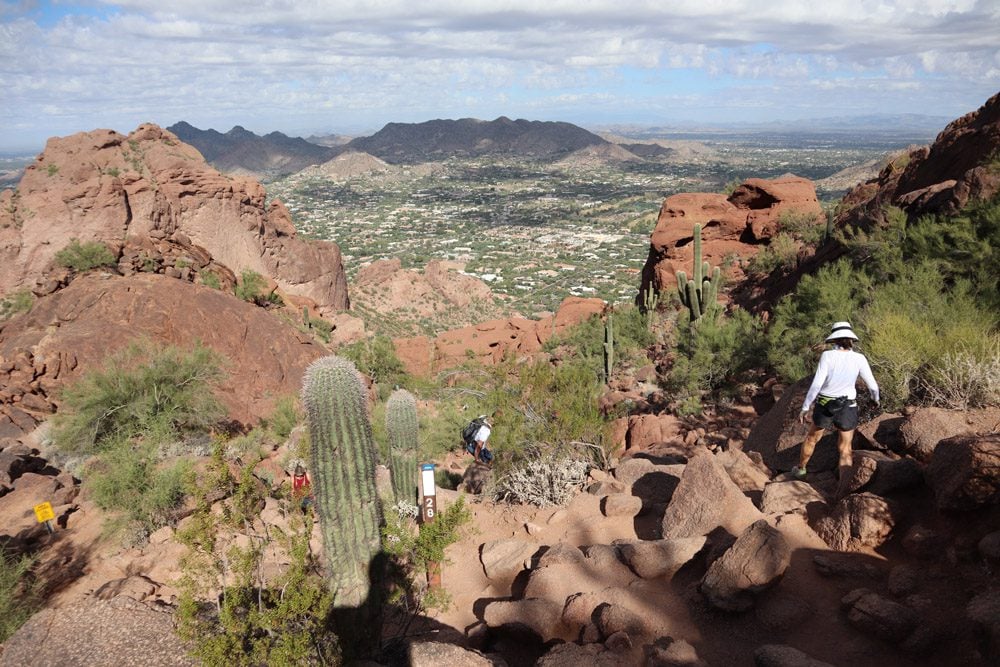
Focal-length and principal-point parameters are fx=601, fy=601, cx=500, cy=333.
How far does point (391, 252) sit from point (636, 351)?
56.6 metres

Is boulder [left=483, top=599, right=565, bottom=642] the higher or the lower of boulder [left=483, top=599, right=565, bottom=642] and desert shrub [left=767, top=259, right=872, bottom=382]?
the lower

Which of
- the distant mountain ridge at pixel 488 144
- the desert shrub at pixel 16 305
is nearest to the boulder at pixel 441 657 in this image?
the desert shrub at pixel 16 305

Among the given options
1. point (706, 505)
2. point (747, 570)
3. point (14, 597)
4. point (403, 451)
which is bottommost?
point (14, 597)

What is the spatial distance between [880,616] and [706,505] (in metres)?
1.79

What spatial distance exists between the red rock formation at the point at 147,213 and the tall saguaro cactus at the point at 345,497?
17.6m

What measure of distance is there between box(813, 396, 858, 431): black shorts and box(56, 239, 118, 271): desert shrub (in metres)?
19.4

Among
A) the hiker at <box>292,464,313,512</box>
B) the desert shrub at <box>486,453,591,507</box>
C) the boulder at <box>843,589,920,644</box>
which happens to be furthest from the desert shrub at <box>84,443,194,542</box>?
the boulder at <box>843,589,920,644</box>

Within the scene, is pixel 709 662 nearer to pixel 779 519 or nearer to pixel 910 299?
pixel 779 519

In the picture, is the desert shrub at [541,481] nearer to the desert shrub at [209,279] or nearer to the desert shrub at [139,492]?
the desert shrub at [139,492]

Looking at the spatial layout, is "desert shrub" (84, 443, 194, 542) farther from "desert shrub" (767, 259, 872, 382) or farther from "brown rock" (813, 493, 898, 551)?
"desert shrub" (767, 259, 872, 382)

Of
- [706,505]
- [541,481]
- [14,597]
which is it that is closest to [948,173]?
[541,481]

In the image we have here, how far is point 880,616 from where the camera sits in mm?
3787

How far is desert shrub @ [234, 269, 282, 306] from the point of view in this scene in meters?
22.8

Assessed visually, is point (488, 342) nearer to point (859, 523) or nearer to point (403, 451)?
point (403, 451)
